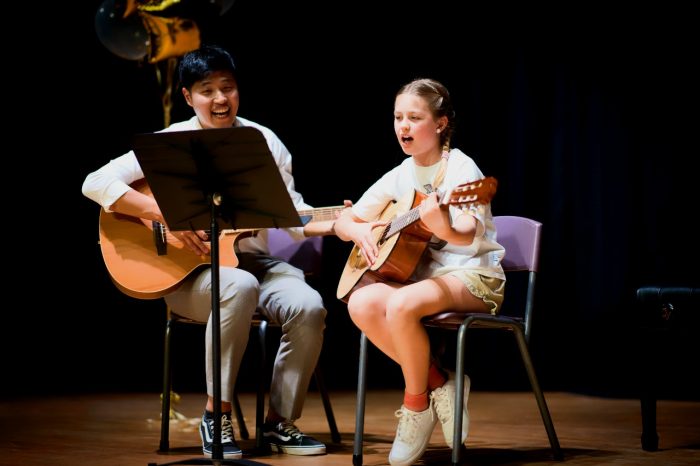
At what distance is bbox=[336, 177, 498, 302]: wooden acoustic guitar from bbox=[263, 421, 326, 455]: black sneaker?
0.51m

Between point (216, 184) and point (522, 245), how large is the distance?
3.52 feet

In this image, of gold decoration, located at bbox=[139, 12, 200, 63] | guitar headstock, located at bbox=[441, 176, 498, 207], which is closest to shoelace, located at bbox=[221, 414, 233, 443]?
guitar headstock, located at bbox=[441, 176, 498, 207]

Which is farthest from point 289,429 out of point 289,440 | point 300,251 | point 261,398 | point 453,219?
point 453,219

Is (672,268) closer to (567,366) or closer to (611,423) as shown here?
(567,366)

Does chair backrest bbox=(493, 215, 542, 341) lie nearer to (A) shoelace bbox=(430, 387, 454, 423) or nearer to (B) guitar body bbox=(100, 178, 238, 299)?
(A) shoelace bbox=(430, 387, 454, 423)

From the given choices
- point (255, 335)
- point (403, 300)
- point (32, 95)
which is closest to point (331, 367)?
point (255, 335)

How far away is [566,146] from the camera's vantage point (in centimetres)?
494

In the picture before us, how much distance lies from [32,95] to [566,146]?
3.09m

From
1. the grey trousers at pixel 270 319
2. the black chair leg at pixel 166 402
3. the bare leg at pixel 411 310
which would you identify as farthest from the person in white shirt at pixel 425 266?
the black chair leg at pixel 166 402

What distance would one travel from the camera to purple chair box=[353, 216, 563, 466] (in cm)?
251

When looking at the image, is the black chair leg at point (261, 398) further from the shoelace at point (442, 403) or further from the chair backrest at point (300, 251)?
the shoelace at point (442, 403)

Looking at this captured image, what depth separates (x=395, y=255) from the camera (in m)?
2.67

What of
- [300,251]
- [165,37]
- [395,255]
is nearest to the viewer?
[395,255]

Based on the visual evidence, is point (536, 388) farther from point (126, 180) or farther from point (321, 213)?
point (126, 180)
